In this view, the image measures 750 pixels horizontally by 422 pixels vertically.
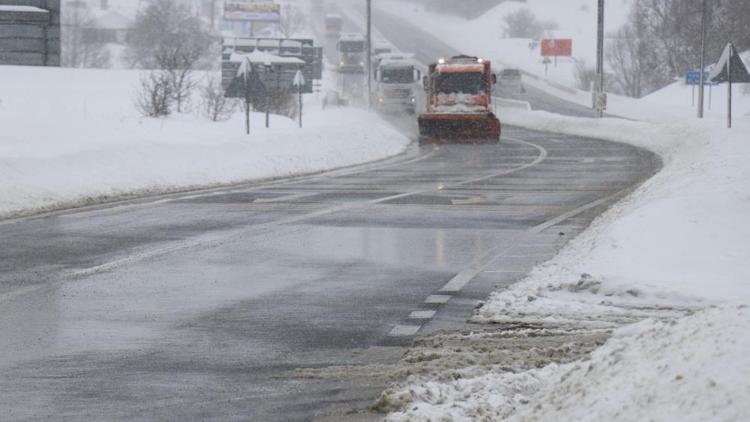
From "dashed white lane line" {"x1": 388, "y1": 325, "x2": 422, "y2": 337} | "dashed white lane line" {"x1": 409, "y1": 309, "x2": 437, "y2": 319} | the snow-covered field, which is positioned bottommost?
"dashed white lane line" {"x1": 409, "y1": 309, "x2": 437, "y2": 319}

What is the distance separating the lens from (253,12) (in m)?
179

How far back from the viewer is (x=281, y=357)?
29.6ft

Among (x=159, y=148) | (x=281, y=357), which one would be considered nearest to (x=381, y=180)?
(x=159, y=148)

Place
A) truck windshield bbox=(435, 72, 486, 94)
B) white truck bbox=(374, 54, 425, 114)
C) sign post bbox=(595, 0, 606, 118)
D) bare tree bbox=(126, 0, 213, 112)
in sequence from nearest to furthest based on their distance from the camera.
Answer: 1. truck windshield bbox=(435, 72, 486, 94)
2. sign post bbox=(595, 0, 606, 118)
3. white truck bbox=(374, 54, 425, 114)
4. bare tree bbox=(126, 0, 213, 112)

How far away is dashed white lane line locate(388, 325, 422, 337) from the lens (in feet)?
32.7

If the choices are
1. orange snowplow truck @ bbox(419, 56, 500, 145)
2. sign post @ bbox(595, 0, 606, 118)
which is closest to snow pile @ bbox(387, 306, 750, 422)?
orange snowplow truck @ bbox(419, 56, 500, 145)

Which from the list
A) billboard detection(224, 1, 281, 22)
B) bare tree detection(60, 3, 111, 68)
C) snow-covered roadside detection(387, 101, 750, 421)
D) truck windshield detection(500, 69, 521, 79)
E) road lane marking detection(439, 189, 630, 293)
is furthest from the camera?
billboard detection(224, 1, 281, 22)

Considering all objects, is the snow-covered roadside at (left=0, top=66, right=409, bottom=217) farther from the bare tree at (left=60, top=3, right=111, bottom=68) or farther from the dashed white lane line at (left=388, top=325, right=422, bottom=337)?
the bare tree at (left=60, top=3, right=111, bottom=68)

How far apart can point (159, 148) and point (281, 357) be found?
61.7 ft

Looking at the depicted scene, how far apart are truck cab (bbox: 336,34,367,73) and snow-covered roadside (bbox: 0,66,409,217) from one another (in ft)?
179

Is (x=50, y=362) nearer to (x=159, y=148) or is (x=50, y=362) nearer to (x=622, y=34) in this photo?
(x=159, y=148)

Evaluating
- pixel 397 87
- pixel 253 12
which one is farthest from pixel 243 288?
pixel 253 12

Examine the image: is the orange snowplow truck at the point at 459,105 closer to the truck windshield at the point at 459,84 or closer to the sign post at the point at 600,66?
the truck windshield at the point at 459,84

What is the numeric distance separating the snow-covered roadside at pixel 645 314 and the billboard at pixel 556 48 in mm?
137753
